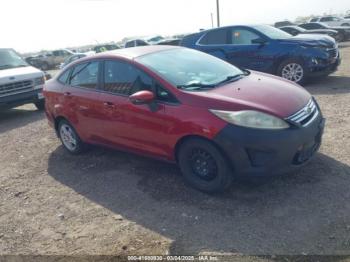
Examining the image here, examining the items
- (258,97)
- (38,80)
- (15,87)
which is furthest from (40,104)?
(258,97)

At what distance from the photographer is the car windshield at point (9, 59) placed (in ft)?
32.0

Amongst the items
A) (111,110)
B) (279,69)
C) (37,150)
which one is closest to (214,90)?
(111,110)

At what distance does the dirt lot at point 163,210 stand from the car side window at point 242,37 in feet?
14.7

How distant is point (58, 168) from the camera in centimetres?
552

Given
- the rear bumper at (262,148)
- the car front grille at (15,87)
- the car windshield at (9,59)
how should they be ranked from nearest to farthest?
the rear bumper at (262,148), the car front grille at (15,87), the car windshield at (9,59)

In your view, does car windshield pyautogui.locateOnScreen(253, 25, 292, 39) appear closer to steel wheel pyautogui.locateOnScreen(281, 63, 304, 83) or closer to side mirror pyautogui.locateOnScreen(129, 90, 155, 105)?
steel wheel pyautogui.locateOnScreen(281, 63, 304, 83)

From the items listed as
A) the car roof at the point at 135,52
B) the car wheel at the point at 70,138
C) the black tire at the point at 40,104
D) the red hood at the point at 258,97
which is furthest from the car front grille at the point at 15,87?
the red hood at the point at 258,97

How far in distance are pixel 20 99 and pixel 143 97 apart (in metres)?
6.30

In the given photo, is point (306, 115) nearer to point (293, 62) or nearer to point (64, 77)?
point (64, 77)

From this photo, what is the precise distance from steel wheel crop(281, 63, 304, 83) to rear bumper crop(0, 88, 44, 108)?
21.1ft

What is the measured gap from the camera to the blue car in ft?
28.6

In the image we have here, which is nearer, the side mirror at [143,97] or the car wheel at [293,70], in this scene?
the side mirror at [143,97]

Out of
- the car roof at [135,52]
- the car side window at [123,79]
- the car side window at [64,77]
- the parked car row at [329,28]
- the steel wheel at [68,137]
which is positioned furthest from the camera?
the parked car row at [329,28]

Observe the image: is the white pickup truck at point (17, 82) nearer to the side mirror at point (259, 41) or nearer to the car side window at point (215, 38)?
the car side window at point (215, 38)
